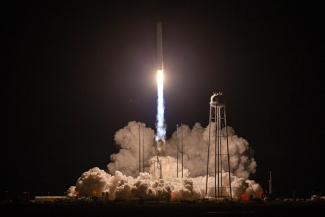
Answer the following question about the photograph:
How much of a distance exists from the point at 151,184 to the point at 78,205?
972 centimetres

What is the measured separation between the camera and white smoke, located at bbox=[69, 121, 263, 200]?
4771 inches

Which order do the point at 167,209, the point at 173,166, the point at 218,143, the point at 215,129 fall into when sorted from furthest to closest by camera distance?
the point at 173,166 < the point at 215,129 < the point at 218,143 < the point at 167,209

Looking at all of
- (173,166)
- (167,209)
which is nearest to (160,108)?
(173,166)

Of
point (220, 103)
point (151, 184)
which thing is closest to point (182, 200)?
point (151, 184)

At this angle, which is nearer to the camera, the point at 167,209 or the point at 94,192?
the point at 167,209

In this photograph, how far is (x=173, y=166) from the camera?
129625 mm

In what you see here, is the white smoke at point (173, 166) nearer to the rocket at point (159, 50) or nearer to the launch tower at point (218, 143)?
the launch tower at point (218, 143)

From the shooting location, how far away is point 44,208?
10662cm

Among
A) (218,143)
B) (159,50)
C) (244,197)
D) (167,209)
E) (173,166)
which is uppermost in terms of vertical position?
(159,50)

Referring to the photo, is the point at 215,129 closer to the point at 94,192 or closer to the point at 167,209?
the point at 94,192

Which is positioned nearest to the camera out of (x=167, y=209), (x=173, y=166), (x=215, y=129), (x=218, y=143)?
(x=167, y=209)

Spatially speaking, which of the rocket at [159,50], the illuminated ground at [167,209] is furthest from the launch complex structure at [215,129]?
the illuminated ground at [167,209]

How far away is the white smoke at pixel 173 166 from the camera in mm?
121188

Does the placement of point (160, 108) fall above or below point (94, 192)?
above
